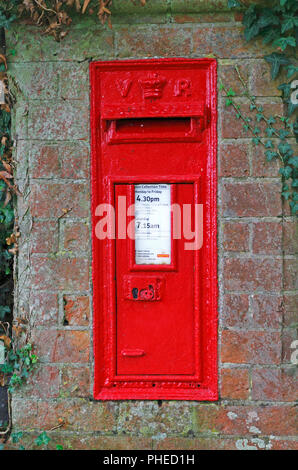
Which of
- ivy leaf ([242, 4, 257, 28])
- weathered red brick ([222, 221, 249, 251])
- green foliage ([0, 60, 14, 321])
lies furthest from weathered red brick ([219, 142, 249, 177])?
green foliage ([0, 60, 14, 321])

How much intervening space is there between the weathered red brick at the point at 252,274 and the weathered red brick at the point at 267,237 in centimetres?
5

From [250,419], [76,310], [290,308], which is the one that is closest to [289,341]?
[290,308]

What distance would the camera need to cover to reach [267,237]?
1916mm

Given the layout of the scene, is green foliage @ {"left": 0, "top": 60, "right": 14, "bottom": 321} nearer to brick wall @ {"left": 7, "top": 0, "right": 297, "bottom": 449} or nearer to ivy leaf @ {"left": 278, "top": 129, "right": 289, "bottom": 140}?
brick wall @ {"left": 7, "top": 0, "right": 297, "bottom": 449}

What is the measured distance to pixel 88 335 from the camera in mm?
1984

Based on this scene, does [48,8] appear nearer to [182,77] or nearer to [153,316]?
[182,77]

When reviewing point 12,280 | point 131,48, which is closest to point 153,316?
point 12,280

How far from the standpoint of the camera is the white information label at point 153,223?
1909 mm

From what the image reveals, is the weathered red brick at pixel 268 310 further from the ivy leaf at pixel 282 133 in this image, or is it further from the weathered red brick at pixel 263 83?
the weathered red brick at pixel 263 83

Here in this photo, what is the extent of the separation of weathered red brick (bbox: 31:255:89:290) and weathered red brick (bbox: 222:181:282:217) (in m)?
0.81

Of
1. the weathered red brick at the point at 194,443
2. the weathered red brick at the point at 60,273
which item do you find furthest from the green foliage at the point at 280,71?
the weathered red brick at the point at 194,443

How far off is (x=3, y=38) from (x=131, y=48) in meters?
0.71

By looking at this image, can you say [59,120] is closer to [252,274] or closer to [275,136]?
[275,136]

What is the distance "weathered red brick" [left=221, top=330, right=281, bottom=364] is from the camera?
193 centimetres
